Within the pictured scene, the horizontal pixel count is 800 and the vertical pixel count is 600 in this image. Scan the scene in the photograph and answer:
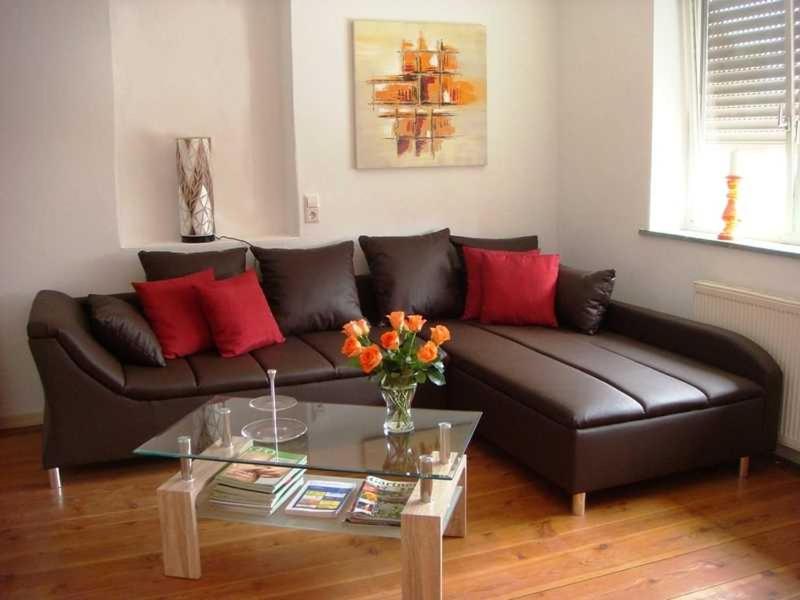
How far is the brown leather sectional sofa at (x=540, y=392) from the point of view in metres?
3.06

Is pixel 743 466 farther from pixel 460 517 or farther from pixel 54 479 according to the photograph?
pixel 54 479

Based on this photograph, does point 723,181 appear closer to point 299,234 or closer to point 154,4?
point 299,234

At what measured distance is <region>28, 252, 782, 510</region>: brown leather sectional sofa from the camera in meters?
3.06

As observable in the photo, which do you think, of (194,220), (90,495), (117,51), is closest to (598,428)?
(90,495)

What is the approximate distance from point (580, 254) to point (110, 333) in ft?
8.81

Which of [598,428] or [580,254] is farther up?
[580,254]

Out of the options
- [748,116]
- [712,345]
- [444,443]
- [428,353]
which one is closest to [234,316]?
[428,353]

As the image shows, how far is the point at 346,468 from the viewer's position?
2.50 meters

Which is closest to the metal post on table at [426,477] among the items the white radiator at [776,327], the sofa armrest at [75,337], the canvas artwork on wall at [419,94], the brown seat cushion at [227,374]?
the brown seat cushion at [227,374]

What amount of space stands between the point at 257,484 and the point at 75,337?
3.60 feet

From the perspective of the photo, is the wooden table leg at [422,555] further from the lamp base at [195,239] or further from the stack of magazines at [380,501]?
the lamp base at [195,239]

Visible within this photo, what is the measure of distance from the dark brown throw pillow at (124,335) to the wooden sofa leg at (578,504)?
183 centimetres

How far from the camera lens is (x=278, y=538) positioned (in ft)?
9.64

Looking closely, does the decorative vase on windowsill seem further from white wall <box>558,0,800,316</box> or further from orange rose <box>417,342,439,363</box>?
white wall <box>558,0,800,316</box>
